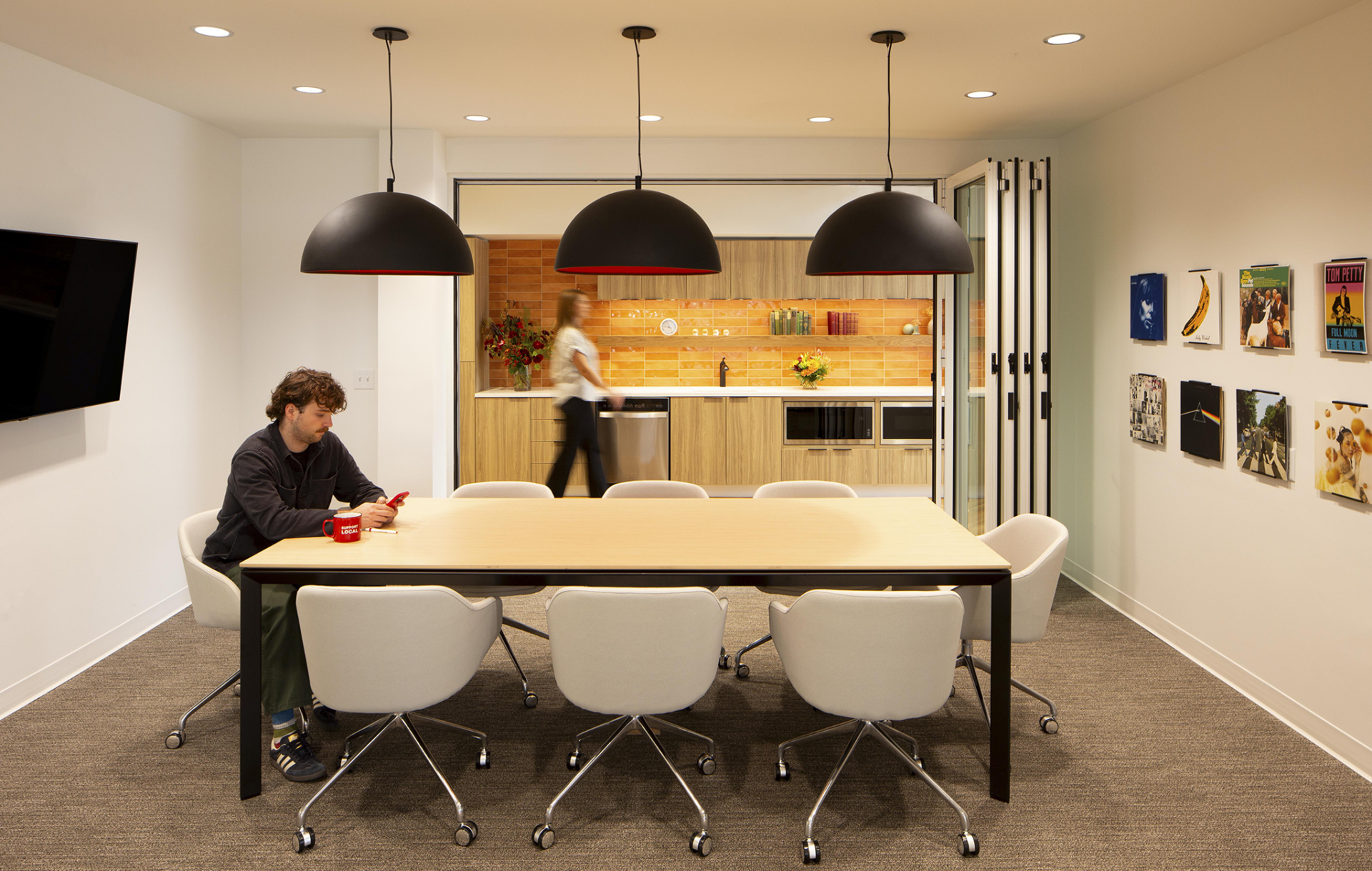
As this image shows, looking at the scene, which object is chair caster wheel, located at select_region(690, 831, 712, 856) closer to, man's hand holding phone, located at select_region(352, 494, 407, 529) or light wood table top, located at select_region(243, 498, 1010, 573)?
light wood table top, located at select_region(243, 498, 1010, 573)

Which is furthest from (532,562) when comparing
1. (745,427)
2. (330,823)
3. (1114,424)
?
(745,427)

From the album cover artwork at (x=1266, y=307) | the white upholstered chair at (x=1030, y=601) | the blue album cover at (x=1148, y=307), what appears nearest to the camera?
the white upholstered chair at (x=1030, y=601)

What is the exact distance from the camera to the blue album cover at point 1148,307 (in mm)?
4648

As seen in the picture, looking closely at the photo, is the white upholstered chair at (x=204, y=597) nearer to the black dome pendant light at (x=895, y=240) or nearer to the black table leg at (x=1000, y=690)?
the black dome pendant light at (x=895, y=240)

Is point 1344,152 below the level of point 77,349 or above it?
above

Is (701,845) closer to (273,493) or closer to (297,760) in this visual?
(297,760)

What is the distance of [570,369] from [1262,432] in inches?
140

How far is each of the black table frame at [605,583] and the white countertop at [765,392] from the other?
16.4 feet

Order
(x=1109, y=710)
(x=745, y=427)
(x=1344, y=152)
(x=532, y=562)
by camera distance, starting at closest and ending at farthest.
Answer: (x=532, y=562), (x=1344, y=152), (x=1109, y=710), (x=745, y=427)

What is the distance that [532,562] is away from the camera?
2982 mm

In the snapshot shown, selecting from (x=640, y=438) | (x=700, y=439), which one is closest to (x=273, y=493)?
(x=640, y=438)

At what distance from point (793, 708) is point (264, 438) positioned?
2.20 meters

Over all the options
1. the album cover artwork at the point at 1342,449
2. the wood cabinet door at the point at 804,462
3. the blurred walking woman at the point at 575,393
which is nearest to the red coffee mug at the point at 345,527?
the blurred walking woman at the point at 575,393

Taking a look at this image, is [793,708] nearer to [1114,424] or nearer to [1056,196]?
[1114,424]
